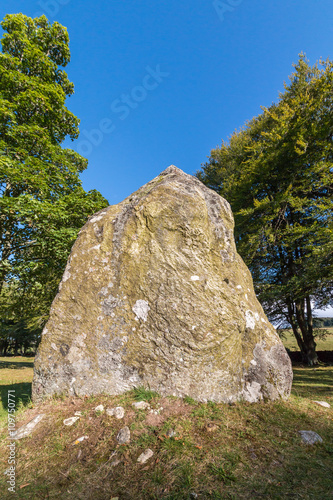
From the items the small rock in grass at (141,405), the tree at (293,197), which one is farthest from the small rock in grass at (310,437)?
the tree at (293,197)

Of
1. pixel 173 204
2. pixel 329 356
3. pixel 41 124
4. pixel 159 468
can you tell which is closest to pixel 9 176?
pixel 41 124

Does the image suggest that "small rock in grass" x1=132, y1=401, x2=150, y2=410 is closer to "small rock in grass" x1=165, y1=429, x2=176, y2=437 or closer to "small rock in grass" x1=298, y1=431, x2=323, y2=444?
"small rock in grass" x1=165, y1=429, x2=176, y2=437

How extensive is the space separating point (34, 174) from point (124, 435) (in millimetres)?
9059

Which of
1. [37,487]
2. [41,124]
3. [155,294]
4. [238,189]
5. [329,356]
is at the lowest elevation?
[329,356]

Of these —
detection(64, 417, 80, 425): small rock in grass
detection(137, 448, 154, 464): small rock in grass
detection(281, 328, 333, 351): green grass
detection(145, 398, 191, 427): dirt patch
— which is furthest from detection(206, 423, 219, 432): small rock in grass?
detection(281, 328, 333, 351): green grass

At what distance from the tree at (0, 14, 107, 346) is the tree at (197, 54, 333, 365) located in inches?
311

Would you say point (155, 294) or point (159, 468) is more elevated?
point (155, 294)

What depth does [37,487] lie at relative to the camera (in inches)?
104

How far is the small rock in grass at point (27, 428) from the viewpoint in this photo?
3471 mm

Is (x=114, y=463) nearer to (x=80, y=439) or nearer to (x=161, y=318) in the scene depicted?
(x=80, y=439)

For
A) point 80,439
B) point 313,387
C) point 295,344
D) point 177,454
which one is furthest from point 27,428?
point 295,344

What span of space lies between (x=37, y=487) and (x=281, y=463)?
2827mm

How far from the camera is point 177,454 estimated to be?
287 centimetres

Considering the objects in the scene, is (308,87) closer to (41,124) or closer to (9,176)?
(41,124)
